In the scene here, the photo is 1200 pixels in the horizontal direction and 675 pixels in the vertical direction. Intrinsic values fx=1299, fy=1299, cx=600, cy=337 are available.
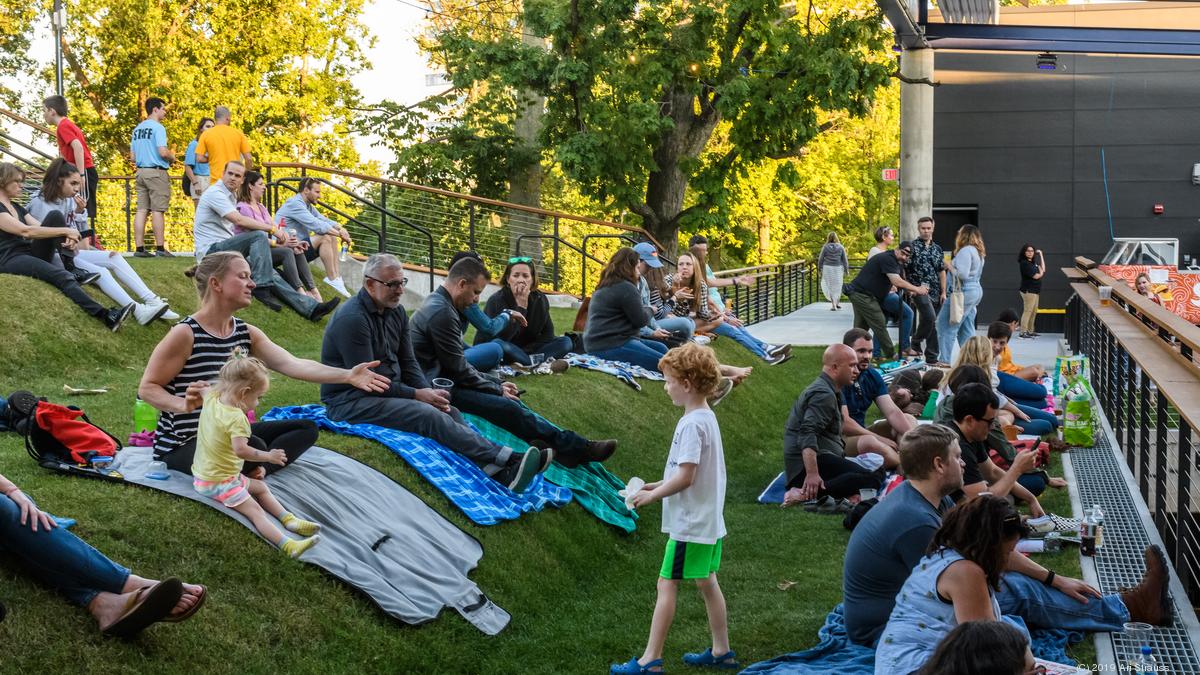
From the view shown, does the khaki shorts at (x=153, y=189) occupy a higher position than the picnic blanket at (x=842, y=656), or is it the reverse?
the khaki shorts at (x=153, y=189)

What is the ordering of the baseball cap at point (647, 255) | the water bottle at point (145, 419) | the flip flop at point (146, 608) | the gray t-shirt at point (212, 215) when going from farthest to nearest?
the baseball cap at point (647, 255)
the gray t-shirt at point (212, 215)
the water bottle at point (145, 419)
the flip flop at point (146, 608)

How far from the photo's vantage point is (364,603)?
5.75m

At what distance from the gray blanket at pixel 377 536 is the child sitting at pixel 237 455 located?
68mm

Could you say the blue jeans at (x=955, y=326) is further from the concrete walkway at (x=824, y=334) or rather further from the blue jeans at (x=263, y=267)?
the blue jeans at (x=263, y=267)

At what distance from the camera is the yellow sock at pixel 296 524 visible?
5.89 meters

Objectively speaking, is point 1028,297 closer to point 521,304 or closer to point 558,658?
point 521,304

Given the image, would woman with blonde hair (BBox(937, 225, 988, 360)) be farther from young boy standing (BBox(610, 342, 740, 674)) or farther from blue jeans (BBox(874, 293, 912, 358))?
young boy standing (BBox(610, 342, 740, 674))

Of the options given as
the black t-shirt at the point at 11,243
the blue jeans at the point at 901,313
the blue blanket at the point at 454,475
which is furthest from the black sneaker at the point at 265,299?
the blue jeans at the point at 901,313

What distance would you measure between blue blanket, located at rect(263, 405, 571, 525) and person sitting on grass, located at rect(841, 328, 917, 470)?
8.83 ft

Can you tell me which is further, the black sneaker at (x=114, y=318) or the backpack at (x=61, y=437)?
the black sneaker at (x=114, y=318)

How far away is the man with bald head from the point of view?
8.91 metres

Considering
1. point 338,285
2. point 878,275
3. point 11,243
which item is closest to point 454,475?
point 11,243

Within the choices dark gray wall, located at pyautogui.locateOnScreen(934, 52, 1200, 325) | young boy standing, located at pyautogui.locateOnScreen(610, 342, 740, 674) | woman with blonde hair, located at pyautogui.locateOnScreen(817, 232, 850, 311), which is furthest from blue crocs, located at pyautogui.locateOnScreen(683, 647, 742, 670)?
woman with blonde hair, located at pyautogui.locateOnScreen(817, 232, 850, 311)

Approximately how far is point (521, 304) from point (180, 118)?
1822 centimetres
